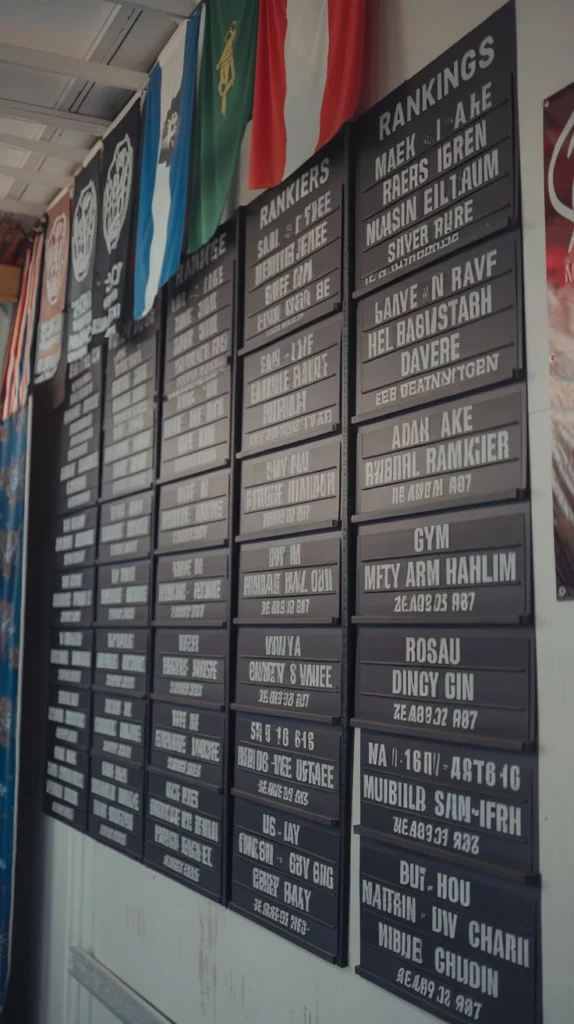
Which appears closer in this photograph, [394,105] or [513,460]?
[513,460]

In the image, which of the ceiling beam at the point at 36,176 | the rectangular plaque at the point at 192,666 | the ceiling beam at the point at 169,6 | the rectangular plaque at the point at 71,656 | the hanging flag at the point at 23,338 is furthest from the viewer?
the hanging flag at the point at 23,338

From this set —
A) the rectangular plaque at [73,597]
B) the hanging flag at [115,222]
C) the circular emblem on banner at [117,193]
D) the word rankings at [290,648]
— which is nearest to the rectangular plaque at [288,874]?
the word rankings at [290,648]

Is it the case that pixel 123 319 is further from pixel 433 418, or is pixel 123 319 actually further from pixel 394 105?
pixel 433 418

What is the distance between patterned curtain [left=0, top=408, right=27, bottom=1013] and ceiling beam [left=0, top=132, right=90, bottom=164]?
4.18ft

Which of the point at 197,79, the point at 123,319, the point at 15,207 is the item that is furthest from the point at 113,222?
the point at 15,207

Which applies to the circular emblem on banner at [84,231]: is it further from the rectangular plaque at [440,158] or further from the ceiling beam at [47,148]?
the rectangular plaque at [440,158]

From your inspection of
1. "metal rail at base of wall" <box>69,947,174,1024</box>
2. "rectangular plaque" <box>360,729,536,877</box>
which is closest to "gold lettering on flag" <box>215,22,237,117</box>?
"rectangular plaque" <box>360,729,536,877</box>

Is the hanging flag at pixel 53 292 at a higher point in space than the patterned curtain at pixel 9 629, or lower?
higher

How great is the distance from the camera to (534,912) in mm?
1914

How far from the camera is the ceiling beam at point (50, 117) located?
13.9 feet

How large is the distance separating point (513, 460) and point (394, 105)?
1072 mm

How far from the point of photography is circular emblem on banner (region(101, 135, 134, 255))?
4.05 metres

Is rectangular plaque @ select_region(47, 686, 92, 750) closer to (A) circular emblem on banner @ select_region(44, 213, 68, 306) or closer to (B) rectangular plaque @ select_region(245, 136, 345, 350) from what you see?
(A) circular emblem on banner @ select_region(44, 213, 68, 306)

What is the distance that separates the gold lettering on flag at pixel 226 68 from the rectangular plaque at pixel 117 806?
2.43m
